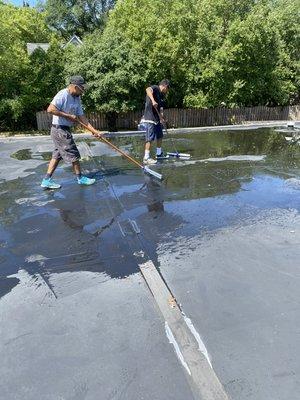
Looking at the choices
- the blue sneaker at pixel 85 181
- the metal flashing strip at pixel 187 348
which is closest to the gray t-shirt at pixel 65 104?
the blue sneaker at pixel 85 181

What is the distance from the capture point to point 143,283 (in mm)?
3422

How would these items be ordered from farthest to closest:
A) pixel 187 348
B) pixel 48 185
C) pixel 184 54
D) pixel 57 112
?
pixel 184 54
pixel 48 185
pixel 57 112
pixel 187 348

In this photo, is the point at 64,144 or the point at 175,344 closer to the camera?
the point at 175,344

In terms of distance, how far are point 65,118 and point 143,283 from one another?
3252 millimetres

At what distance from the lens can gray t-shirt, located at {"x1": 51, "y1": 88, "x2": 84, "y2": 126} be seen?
564 centimetres

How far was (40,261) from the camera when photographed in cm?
383

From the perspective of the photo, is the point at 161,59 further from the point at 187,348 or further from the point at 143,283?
the point at 187,348

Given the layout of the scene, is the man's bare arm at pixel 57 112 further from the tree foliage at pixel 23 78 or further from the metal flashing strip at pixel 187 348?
the tree foliage at pixel 23 78

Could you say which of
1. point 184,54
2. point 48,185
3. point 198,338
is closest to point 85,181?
point 48,185

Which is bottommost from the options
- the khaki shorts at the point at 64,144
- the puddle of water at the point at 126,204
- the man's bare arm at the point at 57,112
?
the puddle of water at the point at 126,204

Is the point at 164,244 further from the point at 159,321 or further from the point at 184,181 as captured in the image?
the point at 184,181

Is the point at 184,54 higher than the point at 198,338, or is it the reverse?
the point at 184,54

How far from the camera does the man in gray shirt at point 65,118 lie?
5.63m

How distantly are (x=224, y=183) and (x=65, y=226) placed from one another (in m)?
2.81
